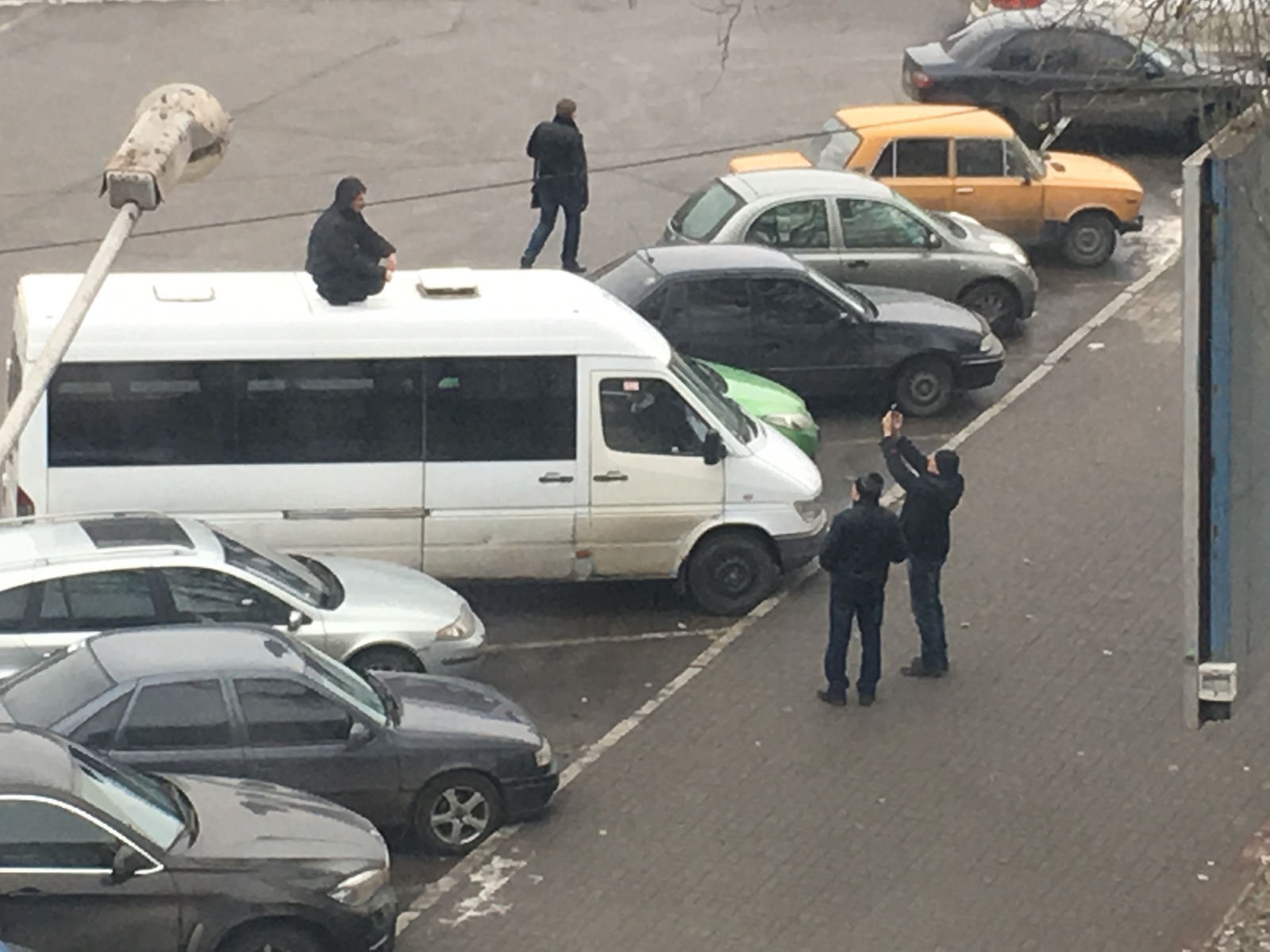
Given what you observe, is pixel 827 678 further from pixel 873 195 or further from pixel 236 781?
pixel 873 195

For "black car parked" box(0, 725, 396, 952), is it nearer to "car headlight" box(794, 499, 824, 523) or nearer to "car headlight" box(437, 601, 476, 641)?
"car headlight" box(437, 601, 476, 641)

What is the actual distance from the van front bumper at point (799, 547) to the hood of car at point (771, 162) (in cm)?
657

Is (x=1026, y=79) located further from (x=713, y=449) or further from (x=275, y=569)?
(x=275, y=569)

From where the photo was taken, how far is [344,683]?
12.0 metres

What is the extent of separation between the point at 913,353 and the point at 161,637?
803 cm

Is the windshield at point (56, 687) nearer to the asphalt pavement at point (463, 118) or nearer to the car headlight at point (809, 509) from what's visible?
the asphalt pavement at point (463, 118)

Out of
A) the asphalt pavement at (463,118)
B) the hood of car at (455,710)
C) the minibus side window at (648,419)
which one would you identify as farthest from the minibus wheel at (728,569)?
the hood of car at (455,710)

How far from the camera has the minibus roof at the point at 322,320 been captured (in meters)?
14.4

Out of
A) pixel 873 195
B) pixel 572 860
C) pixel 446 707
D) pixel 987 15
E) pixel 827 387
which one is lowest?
pixel 572 860

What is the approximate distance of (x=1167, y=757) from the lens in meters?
13.3

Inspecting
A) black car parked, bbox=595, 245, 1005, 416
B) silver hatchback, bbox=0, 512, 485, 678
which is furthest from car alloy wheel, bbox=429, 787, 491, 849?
black car parked, bbox=595, 245, 1005, 416

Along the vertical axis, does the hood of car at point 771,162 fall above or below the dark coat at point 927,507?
above

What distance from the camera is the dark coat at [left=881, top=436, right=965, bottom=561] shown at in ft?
45.3

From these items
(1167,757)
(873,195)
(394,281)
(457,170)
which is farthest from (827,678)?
(457,170)
